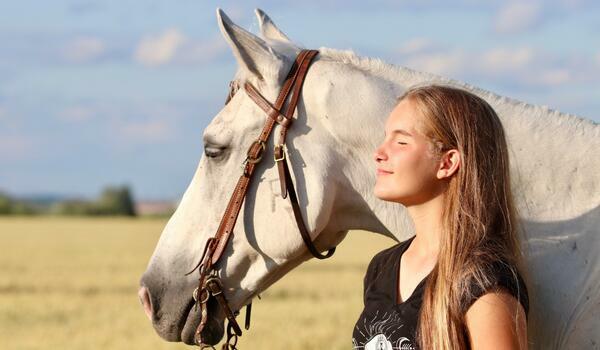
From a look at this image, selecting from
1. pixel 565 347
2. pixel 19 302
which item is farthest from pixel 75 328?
pixel 565 347

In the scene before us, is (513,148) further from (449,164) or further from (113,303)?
(113,303)

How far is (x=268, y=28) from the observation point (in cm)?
506

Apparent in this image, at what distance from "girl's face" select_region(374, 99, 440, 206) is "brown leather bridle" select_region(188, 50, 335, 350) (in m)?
0.87

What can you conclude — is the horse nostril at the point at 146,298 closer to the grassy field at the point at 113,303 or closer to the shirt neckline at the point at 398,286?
the shirt neckline at the point at 398,286

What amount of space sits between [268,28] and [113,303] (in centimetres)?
1587

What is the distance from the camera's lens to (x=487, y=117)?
131 inches

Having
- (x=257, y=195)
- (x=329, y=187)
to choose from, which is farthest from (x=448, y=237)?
(x=257, y=195)

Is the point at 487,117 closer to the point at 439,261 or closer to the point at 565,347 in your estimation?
the point at 439,261

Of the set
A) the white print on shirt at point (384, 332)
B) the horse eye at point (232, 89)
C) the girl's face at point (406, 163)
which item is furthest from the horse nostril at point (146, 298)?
the girl's face at point (406, 163)

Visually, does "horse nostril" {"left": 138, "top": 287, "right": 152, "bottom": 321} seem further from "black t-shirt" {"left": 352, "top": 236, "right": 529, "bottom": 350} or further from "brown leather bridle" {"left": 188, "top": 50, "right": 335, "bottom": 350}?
"black t-shirt" {"left": 352, "top": 236, "right": 529, "bottom": 350}

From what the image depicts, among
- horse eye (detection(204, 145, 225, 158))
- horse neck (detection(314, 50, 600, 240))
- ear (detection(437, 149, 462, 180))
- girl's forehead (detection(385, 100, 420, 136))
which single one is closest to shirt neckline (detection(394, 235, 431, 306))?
ear (detection(437, 149, 462, 180))

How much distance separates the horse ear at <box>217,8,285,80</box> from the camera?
428 cm

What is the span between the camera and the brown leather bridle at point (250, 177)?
14.1ft

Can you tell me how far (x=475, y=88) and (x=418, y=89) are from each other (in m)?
0.90
